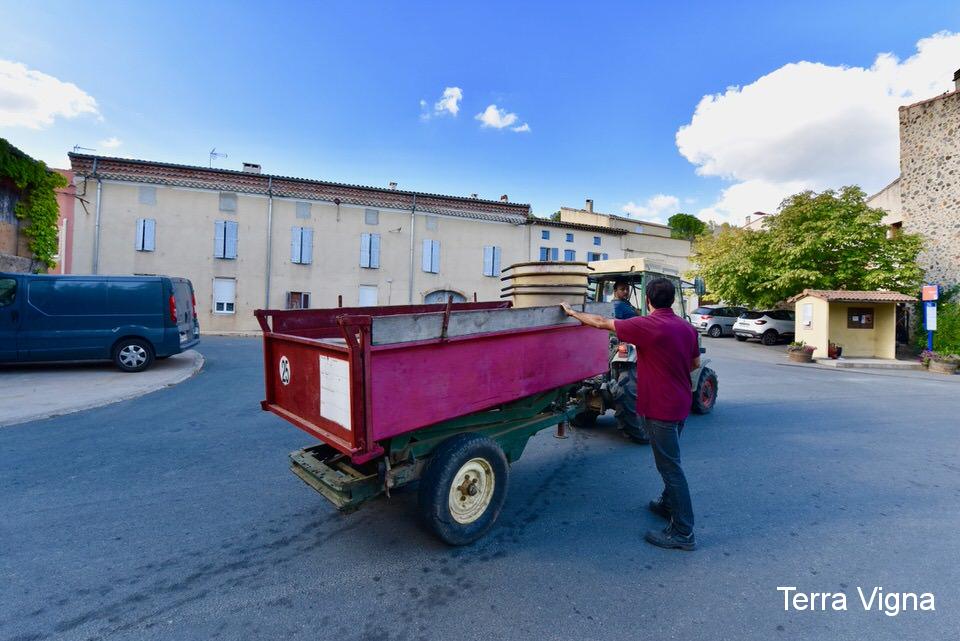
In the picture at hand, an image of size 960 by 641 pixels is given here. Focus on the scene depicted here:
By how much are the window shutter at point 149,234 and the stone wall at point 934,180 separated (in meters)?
32.0

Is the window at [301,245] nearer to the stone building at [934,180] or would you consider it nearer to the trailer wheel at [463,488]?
the trailer wheel at [463,488]

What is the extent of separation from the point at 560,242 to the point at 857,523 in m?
24.7

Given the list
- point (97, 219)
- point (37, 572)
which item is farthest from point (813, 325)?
point (97, 219)

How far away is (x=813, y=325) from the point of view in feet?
51.3

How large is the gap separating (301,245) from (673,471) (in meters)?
21.7

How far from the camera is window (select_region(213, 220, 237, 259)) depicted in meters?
20.5

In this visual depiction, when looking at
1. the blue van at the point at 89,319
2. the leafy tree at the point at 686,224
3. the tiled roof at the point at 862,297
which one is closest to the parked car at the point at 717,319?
the tiled roof at the point at 862,297

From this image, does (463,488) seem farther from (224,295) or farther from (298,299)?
(224,295)

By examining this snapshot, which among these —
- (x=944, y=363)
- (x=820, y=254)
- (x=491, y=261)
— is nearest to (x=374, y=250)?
(x=491, y=261)

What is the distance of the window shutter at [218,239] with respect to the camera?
2055cm

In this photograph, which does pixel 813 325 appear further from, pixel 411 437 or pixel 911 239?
pixel 411 437

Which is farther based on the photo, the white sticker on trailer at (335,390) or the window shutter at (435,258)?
the window shutter at (435,258)

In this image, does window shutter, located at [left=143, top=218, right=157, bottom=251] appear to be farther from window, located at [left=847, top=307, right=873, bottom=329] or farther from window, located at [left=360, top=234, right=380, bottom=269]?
window, located at [left=847, top=307, right=873, bottom=329]

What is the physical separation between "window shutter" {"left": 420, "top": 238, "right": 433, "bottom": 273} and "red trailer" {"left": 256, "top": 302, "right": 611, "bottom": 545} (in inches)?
798
